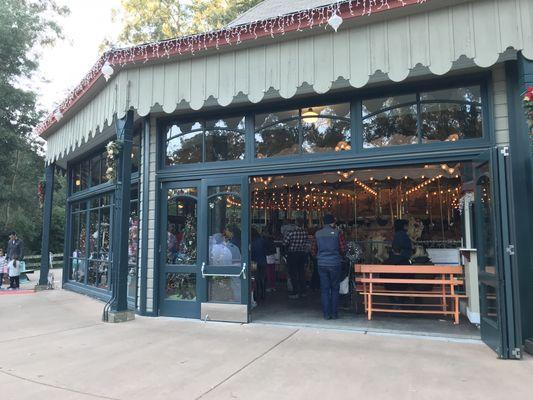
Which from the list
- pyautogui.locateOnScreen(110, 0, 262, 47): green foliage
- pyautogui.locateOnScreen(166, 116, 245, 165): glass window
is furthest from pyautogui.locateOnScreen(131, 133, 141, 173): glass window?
pyautogui.locateOnScreen(110, 0, 262, 47): green foliage

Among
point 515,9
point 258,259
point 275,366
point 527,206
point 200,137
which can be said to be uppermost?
point 515,9

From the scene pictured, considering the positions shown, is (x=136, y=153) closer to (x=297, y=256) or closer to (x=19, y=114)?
(x=297, y=256)

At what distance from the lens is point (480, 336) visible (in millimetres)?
5652

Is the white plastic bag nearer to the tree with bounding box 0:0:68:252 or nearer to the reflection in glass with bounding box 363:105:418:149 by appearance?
the reflection in glass with bounding box 363:105:418:149

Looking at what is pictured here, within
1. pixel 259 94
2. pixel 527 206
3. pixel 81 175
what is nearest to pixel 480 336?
pixel 527 206

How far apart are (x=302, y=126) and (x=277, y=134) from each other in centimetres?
44

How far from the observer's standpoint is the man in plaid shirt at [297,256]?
9.33m

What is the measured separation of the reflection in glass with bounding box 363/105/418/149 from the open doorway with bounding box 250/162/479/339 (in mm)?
489

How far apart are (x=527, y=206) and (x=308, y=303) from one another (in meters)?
4.49

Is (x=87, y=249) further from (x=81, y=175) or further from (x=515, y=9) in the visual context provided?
(x=515, y=9)

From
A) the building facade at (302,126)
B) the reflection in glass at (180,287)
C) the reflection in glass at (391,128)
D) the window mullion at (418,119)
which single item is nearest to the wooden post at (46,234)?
the building facade at (302,126)

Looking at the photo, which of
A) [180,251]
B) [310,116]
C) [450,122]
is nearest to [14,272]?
[180,251]

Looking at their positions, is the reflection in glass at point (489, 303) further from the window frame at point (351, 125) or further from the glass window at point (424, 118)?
the glass window at point (424, 118)

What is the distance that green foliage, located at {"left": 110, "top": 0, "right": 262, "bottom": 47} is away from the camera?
23219mm
